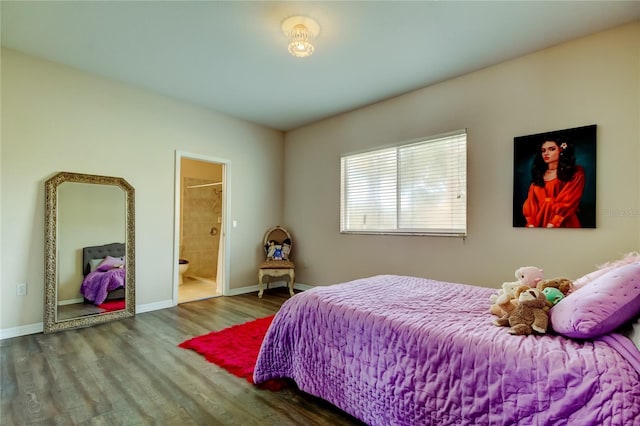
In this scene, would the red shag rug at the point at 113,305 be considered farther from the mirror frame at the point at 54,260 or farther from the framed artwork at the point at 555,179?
the framed artwork at the point at 555,179

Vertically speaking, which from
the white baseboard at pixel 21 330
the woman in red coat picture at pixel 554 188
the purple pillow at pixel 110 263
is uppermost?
the woman in red coat picture at pixel 554 188

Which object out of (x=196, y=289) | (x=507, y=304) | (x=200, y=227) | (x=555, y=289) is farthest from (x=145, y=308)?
(x=555, y=289)

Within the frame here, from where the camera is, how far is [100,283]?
351 centimetres

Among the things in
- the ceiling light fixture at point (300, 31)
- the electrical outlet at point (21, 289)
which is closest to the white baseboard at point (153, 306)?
the electrical outlet at point (21, 289)

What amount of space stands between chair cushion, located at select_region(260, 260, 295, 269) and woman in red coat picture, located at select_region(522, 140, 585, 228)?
10.2ft

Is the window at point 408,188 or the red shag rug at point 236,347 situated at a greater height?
the window at point 408,188

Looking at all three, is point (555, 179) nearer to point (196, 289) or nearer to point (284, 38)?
point (284, 38)

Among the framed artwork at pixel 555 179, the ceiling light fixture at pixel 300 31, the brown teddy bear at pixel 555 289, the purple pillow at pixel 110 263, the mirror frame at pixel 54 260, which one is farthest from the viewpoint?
the purple pillow at pixel 110 263

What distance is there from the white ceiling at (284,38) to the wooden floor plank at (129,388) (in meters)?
2.69

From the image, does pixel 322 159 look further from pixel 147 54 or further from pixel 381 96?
pixel 147 54

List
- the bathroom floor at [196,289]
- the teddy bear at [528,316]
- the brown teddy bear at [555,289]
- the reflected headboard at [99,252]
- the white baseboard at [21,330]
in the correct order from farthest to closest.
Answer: the bathroom floor at [196,289]
the reflected headboard at [99,252]
the white baseboard at [21,330]
the brown teddy bear at [555,289]
the teddy bear at [528,316]

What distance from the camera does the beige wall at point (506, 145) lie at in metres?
2.51

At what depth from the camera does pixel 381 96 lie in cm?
394

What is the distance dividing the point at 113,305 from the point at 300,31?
11.3 ft
